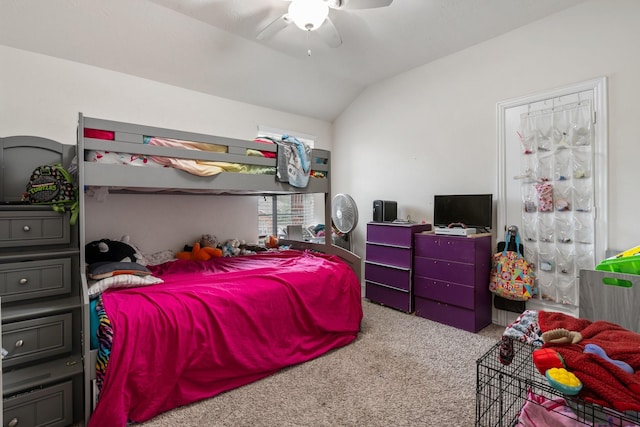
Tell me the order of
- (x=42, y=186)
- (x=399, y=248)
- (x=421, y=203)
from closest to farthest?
1. (x=42, y=186)
2. (x=399, y=248)
3. (x=421, y=203)

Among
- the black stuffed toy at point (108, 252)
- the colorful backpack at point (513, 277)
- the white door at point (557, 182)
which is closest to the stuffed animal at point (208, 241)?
→ the black stuffed toy at point (108, 252)

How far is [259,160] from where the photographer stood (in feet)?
8.20

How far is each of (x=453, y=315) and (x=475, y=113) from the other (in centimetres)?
201

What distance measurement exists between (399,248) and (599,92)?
207cm

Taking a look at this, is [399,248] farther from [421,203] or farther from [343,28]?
[343,28]

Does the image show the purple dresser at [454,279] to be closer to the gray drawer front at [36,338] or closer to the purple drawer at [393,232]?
the purple drawer at [393,232]

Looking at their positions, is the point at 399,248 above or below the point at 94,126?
below

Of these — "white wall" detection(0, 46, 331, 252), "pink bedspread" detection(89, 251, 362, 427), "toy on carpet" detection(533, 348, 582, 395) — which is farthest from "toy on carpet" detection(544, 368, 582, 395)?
"white wall" detection(0, 46, 331, 252)

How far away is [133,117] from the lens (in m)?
2.96

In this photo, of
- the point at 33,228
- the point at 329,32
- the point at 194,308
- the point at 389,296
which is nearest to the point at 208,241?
the point at 194,308

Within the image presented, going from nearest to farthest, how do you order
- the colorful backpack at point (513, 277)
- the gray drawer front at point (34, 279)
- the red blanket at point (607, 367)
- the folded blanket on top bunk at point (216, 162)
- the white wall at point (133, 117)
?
1. the red blanket at point (607, 367)
2. the gray drawer front at point (34, 279)
3. the folded blanket on top bunk at point (216, 162)
4. the white wall at point (133, 117)
5. the colorful backpack at point (513, 277)

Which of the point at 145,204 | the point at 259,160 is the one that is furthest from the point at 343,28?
the point at 145,204

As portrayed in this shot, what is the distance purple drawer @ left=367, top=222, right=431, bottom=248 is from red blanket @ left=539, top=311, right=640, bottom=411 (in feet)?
7.56

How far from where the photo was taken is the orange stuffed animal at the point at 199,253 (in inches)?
124
